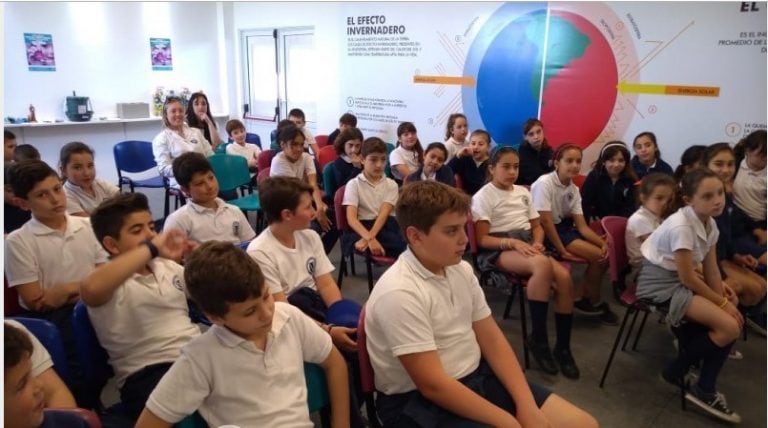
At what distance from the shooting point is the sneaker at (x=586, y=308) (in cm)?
321

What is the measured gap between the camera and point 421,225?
150cm

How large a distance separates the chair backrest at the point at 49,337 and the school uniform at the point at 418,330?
35.2 inches

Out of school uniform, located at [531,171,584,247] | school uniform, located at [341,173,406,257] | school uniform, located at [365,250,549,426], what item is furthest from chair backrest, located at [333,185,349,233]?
school uniform, located at [365,250,549,426]

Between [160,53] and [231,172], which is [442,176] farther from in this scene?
[160,53]

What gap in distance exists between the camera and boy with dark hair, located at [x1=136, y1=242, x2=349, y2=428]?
1.21 metres

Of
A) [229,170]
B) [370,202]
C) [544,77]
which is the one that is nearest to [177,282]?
[370,202]

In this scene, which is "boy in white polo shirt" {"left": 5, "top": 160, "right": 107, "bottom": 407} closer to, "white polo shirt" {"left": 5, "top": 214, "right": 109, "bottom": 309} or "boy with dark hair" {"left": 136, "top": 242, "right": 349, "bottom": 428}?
"white polo shirt" {"left": 5, "top": 214, "right": 109, "bottom": 309}

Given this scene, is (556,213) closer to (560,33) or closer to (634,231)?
(634,231)

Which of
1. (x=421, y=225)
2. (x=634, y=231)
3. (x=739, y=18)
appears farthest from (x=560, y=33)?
(x=421, y=225)

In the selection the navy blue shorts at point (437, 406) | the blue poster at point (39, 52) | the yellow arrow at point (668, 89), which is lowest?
the navy blue shorts at point (437, 406)

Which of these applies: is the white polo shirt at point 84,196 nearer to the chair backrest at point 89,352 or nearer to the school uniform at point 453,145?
the chair backrest at point 89,352

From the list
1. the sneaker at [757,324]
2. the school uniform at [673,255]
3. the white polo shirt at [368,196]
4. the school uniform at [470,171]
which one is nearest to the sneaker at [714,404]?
the school uniform at [673,255]

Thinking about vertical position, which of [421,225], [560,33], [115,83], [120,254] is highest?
[560,33]

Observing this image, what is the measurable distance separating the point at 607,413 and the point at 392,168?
274 centimetres
